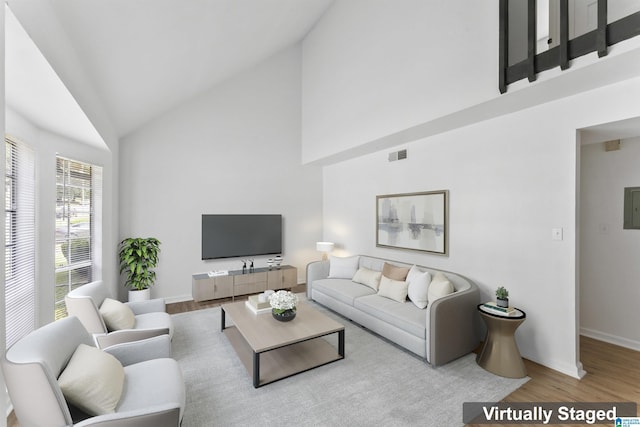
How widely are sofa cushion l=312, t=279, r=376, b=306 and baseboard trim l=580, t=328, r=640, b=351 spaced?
255cm

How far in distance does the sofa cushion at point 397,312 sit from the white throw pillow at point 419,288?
0.08 meters

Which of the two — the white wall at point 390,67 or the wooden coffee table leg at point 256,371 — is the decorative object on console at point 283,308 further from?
the white wall at point 390,67

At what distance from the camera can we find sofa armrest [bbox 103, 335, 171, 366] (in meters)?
2.04

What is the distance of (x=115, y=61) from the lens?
236cm

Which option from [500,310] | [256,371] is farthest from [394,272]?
[256,371]

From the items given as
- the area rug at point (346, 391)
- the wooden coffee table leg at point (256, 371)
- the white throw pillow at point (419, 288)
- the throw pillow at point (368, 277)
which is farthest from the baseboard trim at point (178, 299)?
the white throw pillow at point (419, 288)

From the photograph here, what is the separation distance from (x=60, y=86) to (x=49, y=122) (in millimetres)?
1014

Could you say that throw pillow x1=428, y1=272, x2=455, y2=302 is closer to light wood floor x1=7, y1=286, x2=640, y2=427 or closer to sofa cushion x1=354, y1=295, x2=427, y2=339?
sofa cushion x1=354, y1=295, x2=427, y2=339

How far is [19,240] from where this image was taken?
7.54 feet

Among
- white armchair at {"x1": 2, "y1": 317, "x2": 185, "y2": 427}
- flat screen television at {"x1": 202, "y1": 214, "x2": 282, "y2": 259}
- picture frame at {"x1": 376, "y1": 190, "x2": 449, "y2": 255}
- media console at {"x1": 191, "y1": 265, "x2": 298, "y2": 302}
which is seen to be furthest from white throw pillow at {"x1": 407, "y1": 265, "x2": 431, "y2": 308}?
flat screen television at {"x1": 202, "y1": 214, "x2": 282, "y2": 259}

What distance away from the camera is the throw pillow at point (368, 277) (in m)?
4.00

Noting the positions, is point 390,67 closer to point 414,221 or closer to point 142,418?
point 414,221

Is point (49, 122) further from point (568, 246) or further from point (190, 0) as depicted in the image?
point (568, 246)

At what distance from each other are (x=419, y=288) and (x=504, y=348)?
95 centimetres
